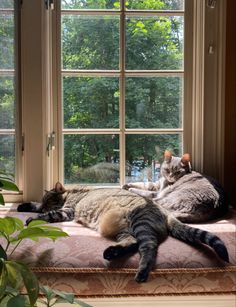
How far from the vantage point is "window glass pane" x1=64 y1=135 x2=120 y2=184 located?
227 centimetres

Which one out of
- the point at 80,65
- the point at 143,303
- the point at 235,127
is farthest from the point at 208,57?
the point at 143,303

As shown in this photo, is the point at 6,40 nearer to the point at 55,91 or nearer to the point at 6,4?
the point at 6,4

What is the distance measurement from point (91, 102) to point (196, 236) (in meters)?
1.10

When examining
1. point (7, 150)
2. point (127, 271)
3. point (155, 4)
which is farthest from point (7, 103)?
point (127, 271)

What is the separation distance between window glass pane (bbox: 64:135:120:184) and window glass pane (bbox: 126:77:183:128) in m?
0.18

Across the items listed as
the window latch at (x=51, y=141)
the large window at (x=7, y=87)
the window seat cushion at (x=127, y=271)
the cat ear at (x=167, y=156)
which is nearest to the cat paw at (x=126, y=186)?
the cat ear at (x=167, y=156)

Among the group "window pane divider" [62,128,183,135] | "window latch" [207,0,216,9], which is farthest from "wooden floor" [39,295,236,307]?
"window latch" [207,0,216,9]

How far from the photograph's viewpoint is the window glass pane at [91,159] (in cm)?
227

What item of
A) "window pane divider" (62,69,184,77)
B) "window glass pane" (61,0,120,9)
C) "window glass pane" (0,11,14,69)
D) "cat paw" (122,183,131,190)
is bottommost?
"cat paw" (122,183,131,190)

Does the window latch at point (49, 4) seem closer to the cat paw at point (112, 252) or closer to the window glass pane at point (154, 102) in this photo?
the window glass pane at point (154, 102)

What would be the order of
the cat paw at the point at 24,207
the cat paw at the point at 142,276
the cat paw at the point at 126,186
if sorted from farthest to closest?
1. the cat paw at the point at 126,186
2. the cat paw at the point at 24,207
3. the cat paw at the point at 142,276

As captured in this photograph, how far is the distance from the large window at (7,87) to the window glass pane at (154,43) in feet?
2.14

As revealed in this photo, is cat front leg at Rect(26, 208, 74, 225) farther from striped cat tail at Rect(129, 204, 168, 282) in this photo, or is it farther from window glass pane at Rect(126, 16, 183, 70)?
window glass pane at Rect(126, 16, 183, 70)

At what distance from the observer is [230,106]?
7.16 ft
